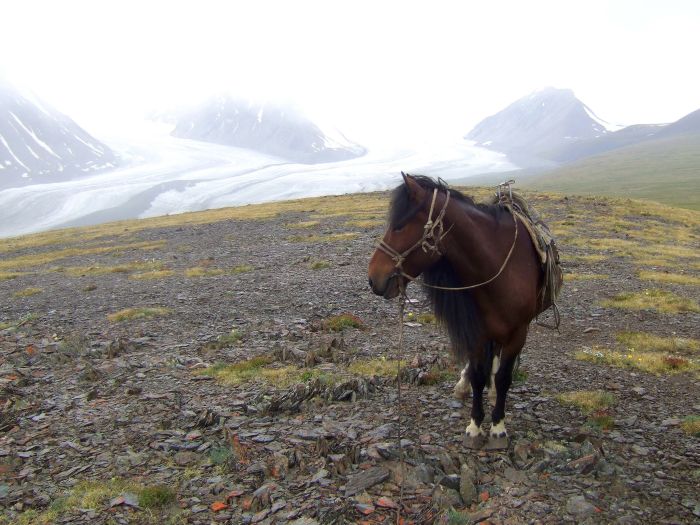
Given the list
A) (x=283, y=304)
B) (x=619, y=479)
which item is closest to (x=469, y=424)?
(x=619, y=479)

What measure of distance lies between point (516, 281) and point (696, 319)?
31.2ft

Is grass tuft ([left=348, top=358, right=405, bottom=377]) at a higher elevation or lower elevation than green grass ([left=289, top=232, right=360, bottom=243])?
lower

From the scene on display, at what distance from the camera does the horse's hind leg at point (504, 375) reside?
19.7ft

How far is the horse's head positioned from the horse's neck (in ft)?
0.91

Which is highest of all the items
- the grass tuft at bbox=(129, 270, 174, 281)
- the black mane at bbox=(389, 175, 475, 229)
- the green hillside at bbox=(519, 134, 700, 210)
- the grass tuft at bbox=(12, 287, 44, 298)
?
the black mane at bbox=(389, 175, 475, 229)

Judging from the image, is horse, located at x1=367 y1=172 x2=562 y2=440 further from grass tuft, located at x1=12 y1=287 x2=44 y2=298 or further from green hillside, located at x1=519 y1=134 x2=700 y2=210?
green hillside, located at x1=519 y1=134 x2=700 y2=210

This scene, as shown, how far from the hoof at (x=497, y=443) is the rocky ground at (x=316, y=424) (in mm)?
105

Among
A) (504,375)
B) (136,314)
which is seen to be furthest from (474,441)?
(136,314)

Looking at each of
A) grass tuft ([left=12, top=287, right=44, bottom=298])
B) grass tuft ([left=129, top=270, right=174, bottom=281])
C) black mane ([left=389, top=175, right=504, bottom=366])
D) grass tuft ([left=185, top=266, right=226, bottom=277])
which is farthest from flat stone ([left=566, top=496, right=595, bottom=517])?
grass tuft ([left=12, top=287, right=44, bottom=298])

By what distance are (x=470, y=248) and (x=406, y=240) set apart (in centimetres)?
86

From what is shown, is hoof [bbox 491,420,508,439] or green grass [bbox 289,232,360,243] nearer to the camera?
hoof [bbox 491,420,508,439]

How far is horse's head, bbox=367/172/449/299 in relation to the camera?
17.4 feet

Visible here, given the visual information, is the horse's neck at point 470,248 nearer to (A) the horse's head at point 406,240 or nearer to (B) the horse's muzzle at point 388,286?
(A) the horse's head at point 406,240

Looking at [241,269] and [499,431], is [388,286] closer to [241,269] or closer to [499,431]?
[499,431]
